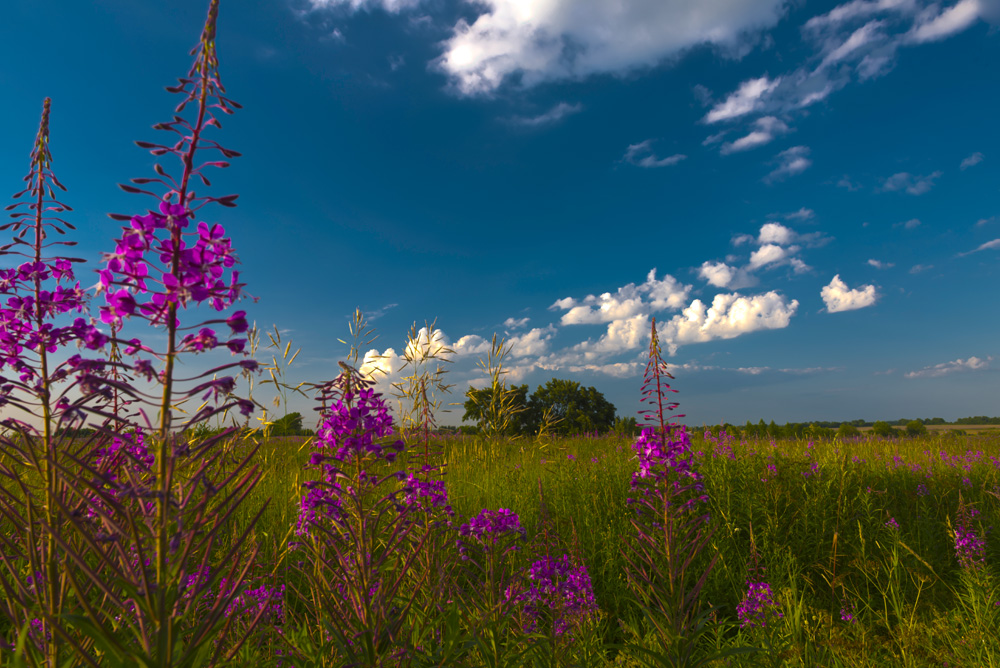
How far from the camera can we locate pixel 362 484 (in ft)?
8.29

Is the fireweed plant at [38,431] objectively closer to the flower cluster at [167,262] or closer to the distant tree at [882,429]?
the flower cluster at [167,262]

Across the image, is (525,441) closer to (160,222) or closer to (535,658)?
(535,658)

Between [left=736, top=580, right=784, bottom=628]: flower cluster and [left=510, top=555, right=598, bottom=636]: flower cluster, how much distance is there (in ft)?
4.27

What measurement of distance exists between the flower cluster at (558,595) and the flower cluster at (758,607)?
4.27ft

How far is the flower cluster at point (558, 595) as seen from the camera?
11.3 feet

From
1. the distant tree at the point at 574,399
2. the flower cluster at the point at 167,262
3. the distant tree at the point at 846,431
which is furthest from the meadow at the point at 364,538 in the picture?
the distant tree at the point at 574,399

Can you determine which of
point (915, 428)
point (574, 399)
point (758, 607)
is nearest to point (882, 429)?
point (915, 428)

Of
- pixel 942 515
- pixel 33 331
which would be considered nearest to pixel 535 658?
pixel 33 331

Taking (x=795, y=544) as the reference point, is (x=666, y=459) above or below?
above

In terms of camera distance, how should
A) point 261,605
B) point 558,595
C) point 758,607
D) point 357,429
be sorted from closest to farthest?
1. point 357,429
2. point 261,605
3. point 558,595
4. point 758,607

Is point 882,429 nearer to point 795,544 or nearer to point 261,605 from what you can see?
point 795,544

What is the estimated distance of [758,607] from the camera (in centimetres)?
411

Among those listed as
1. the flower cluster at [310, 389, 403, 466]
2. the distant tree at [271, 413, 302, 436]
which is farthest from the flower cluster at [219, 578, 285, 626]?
the distant tree at [271, 413, 302, 436]

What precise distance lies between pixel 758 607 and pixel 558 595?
6.43 feet
